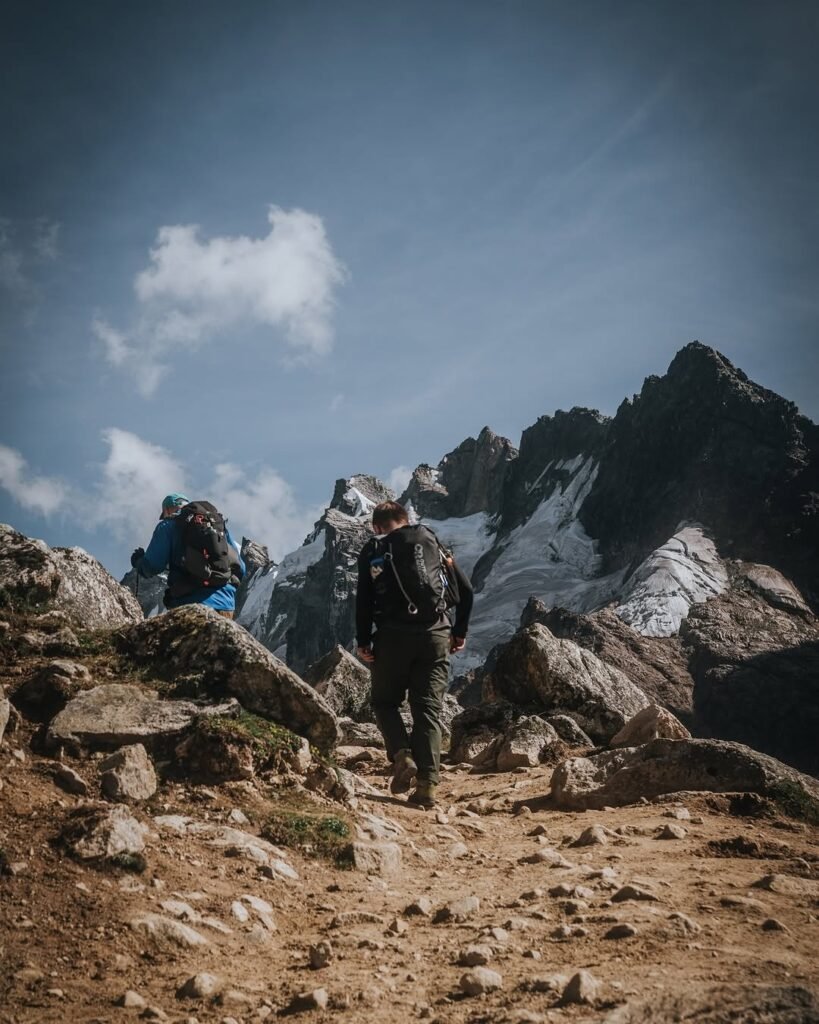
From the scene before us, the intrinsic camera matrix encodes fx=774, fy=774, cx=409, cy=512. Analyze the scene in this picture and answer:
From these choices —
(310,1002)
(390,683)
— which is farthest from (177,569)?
(310,1002)

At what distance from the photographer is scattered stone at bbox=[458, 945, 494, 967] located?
390 centimetres

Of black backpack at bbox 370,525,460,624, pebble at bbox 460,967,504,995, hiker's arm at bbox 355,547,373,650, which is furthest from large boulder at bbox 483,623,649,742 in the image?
pebble at bbox 460,967,504,995

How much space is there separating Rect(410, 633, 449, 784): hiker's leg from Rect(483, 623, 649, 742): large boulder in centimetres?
662

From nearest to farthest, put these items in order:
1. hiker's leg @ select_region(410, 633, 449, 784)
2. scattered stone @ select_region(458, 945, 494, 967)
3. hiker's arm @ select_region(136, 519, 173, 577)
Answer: scattered stone @ select_region(458, 945, 494, 967) < hiker's leg @ select_region(410, 633, 449, 784) < hiker's arm @ select_region(136, 519, 173, 577)

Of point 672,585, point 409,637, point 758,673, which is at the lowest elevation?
point 409,637

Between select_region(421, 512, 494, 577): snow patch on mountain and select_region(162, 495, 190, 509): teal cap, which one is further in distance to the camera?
select_region(421, 512, 494, 577): snow patch on mountain

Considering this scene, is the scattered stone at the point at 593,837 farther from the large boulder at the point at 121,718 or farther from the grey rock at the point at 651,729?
the grey rock at the point at 651,729

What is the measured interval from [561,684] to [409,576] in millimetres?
7951

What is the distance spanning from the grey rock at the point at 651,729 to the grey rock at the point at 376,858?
6.27 m

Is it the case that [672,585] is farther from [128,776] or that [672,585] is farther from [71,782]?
[71,782]

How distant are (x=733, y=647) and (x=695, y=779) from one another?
5901 centimetres

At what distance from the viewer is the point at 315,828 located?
577 centimetres

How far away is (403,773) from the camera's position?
325 inches

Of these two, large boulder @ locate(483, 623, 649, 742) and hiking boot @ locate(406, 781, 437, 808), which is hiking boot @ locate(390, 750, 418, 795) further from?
large boulder @ locate(483, 623, 649, 742)
